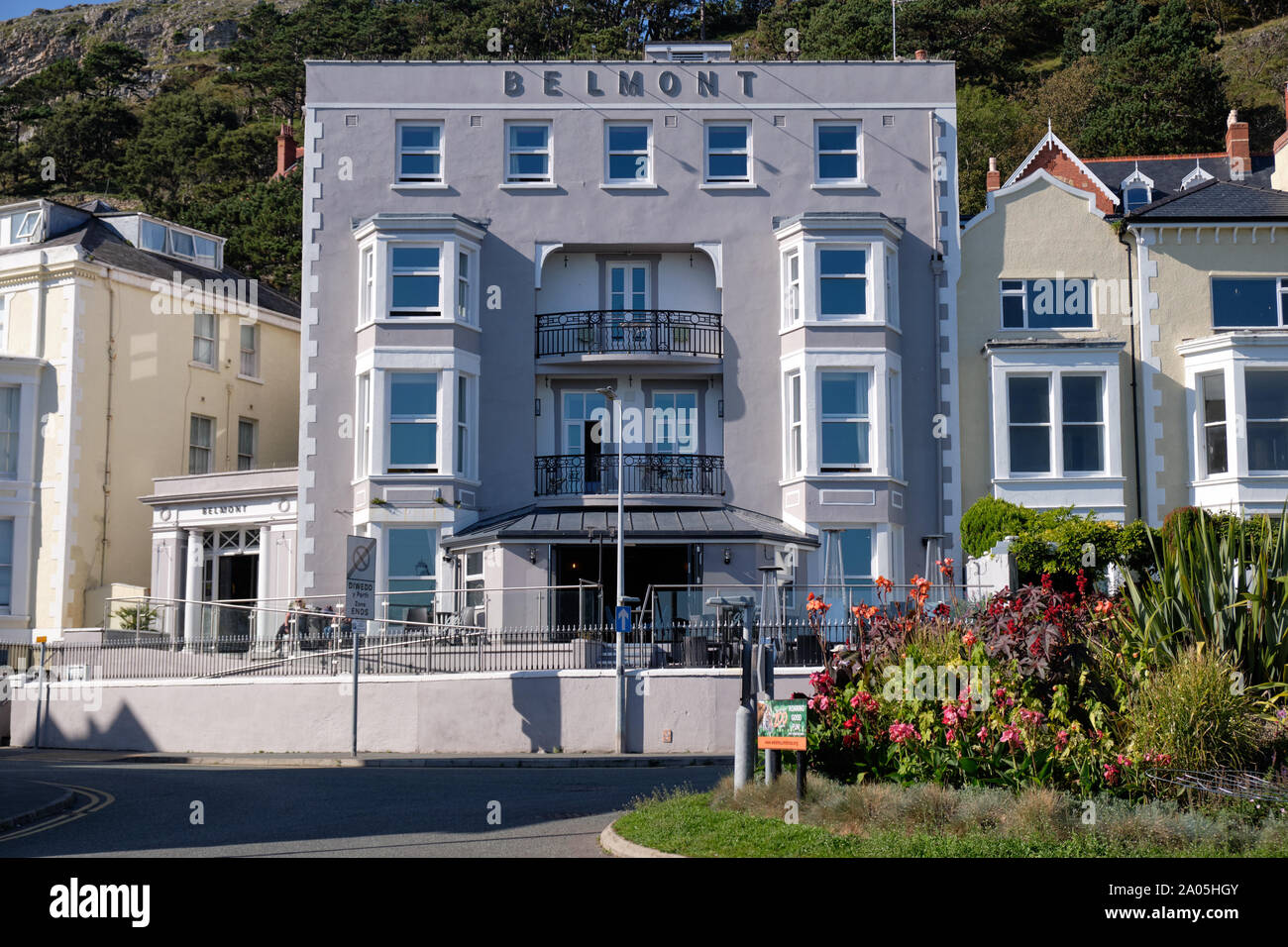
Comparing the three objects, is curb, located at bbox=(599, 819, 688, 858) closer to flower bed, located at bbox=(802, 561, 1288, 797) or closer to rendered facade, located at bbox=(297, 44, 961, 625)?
flower bed, located at bbox=(802, 561, 1288, 797)

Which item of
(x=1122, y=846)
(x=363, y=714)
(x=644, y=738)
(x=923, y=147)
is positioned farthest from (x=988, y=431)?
(x=1122, y=846)

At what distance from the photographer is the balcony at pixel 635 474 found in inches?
1264

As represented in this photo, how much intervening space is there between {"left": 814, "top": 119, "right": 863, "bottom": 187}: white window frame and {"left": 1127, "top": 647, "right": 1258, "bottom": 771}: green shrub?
2087 cm

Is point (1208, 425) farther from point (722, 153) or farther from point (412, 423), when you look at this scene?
point (412, 423)

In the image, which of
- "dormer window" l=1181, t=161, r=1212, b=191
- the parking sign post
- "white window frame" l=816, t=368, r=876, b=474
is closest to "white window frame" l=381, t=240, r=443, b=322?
the parking sign post

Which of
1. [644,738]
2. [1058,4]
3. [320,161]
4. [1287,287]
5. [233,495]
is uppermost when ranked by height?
[1058,4]

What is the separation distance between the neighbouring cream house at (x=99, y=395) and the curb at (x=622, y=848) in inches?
1046

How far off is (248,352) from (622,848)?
33542mm

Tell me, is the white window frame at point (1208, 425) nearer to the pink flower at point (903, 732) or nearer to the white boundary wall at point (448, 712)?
the white boundary wall at point (448, 712)

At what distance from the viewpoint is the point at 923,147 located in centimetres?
3325

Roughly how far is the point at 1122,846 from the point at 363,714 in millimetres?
17583

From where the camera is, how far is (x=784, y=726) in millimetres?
13859
